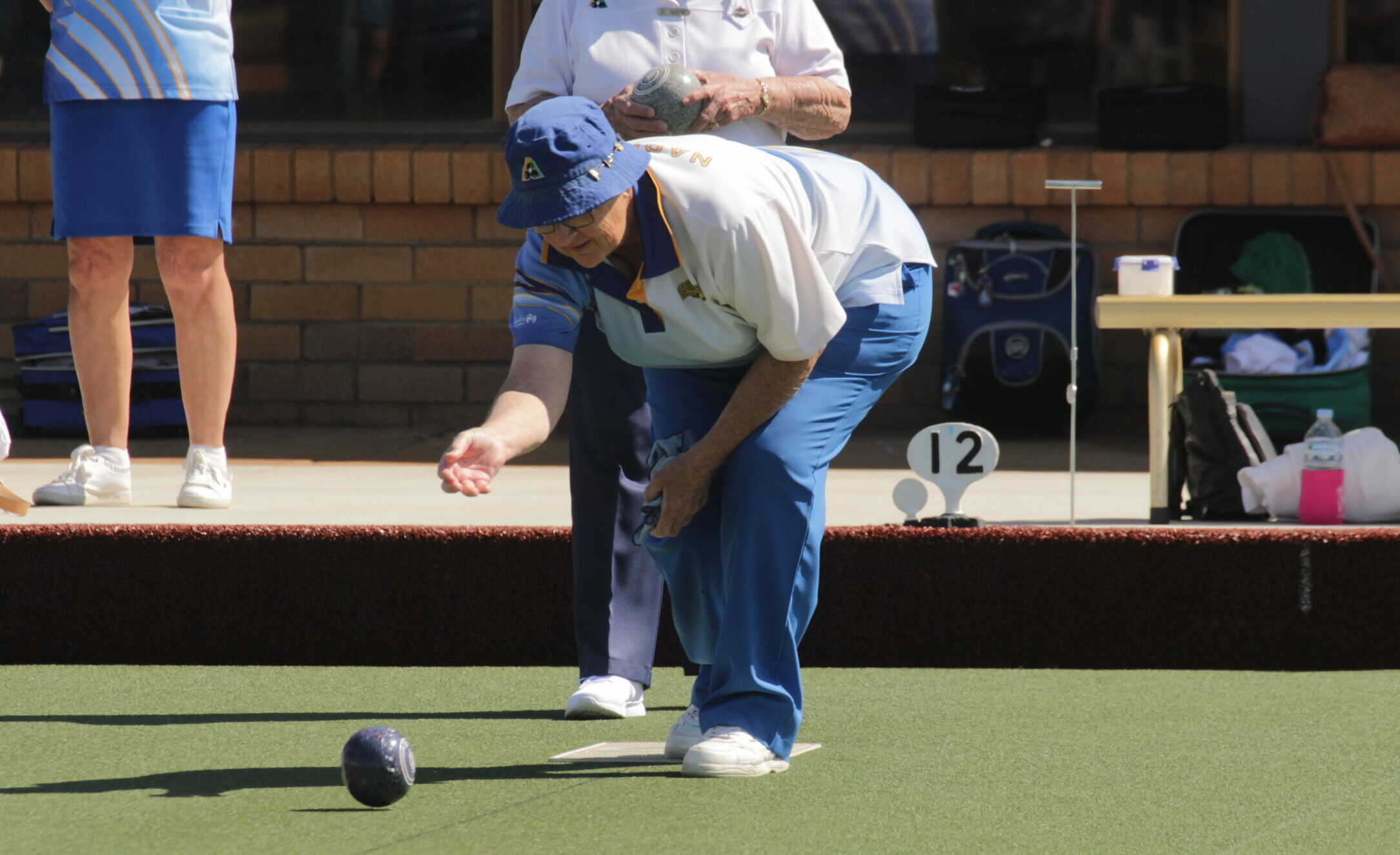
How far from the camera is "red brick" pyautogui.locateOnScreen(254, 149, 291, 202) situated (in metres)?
6.49

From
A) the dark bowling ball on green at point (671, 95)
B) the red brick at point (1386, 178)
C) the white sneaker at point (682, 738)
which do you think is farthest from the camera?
the red brick at point (1386, 178)

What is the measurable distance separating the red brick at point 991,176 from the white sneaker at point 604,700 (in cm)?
366

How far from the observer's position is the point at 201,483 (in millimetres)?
4082

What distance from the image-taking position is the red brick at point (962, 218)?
6.38m

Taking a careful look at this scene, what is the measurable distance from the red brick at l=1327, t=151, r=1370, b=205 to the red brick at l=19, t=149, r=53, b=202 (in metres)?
4.34

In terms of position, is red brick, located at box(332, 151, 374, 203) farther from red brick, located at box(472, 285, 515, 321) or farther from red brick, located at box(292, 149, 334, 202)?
red brick, located at box(472, 285, 515, 321)

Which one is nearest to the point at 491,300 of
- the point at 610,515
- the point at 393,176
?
the point at 393,176

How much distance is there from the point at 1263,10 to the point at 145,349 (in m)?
3.91

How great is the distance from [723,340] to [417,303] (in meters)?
4.24

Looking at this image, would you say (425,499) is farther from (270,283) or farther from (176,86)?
(270,283)

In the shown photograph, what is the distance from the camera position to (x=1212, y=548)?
3467mm

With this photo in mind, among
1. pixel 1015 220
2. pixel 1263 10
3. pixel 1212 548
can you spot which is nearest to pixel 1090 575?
pixel 1212 548

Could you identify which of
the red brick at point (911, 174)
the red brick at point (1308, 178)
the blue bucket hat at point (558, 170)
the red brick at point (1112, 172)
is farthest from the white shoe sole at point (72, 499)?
the red brick at point (1308, 178)

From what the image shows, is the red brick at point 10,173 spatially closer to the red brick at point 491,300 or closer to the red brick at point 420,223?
the red brick at point 420,223
